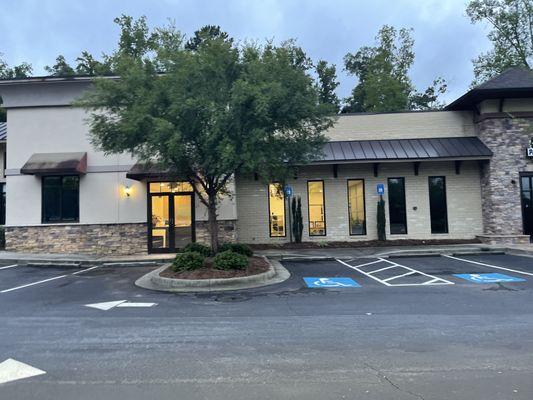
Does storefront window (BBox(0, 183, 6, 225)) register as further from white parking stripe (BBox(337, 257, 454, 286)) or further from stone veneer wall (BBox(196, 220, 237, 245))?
white parking stripe (BBox(337, 257, 454, 286))

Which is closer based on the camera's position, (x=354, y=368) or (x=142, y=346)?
(x=354, y=368)

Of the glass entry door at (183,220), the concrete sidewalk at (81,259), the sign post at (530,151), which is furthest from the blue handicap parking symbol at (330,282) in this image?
the sign post at (530,151)

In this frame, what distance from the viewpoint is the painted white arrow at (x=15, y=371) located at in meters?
4.60

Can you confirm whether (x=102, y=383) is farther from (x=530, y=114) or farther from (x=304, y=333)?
(x=530, y=114)

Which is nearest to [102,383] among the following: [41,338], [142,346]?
[142,346]

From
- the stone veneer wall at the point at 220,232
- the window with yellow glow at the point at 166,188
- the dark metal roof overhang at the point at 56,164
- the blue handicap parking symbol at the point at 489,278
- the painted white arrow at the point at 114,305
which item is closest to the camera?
the painted white arrow at the point at 114,305

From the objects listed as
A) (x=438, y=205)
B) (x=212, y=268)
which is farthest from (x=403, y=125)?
(x=212, y=268)

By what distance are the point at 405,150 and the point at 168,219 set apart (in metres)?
11.2

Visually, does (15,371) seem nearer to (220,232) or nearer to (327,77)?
(220,232)

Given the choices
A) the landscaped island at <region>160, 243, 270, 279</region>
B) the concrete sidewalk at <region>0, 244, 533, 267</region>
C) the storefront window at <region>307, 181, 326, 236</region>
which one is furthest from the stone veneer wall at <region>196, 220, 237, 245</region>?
the landscaped island at <region>160, 243, 270, 279</region>

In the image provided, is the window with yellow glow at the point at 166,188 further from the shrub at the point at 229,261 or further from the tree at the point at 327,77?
the tree at the point at 327,77

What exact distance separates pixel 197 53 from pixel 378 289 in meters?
8.11

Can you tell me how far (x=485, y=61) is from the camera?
33.6 metres

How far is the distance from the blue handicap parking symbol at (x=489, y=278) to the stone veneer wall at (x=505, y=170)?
311 inches
